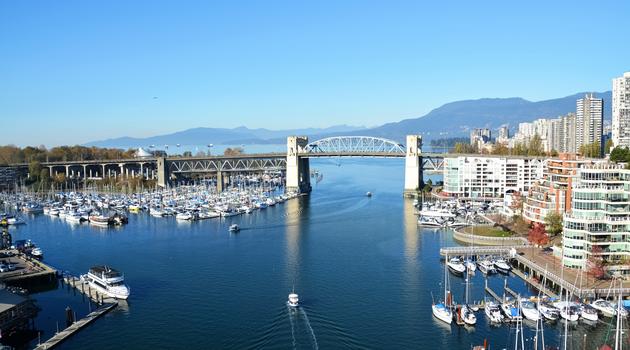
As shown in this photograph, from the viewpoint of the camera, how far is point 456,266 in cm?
1934

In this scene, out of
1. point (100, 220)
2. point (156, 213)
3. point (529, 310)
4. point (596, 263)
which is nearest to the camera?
point (529, 310)

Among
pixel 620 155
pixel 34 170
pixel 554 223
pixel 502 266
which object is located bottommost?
pixel 502 266

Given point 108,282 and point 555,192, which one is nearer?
point 108,282

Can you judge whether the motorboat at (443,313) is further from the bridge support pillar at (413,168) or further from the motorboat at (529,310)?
the bridge support pillar at (413,168)

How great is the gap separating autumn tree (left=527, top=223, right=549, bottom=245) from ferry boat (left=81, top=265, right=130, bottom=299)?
48.1ft

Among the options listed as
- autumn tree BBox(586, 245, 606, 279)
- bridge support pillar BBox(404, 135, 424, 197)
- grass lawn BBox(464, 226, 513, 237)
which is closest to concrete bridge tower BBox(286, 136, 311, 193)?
bridge support pillar BBox(404, 135, 424, 197)

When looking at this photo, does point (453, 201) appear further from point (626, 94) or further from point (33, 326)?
point (33, 326)

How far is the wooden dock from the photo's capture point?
1291 centimetres

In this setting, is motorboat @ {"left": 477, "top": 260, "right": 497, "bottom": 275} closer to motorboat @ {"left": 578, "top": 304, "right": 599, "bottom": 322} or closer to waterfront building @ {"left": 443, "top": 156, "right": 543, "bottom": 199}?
motorboat @ {"left": 578, "top": 304, "right": 599, "bottom": 322}

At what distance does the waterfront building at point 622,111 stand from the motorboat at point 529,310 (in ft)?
120

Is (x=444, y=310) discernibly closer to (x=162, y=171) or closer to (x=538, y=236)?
(x=538, y=236)

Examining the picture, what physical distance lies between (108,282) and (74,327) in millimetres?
2610

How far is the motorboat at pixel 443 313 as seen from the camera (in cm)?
1435

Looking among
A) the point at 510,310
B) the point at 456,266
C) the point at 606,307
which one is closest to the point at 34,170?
the point at 456,266
